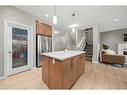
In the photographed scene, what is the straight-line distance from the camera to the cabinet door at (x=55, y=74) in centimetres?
227

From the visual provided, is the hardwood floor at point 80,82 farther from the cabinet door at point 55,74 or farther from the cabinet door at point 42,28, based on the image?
the cabinet door at point 42,28

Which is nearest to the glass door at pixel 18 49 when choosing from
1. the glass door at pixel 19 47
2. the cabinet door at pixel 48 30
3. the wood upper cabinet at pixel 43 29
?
the glass door at pixel 19 47

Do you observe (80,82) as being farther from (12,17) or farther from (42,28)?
(42,28)

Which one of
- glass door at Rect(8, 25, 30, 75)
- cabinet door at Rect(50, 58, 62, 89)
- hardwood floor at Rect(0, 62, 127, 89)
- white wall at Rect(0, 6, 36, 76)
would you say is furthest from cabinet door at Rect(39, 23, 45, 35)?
cabinet door at Rect(50, 58, 62, 89)

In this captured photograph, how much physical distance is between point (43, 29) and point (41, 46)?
2.90ft

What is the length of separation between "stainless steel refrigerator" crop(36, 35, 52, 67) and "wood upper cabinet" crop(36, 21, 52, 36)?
22 centimetres

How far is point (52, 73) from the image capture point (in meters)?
2.58

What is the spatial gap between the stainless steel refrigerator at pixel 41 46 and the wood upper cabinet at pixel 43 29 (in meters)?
0.22

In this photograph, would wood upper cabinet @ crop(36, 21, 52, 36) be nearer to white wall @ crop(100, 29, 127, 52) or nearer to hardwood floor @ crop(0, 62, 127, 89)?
hardwood floor @ crop(0, 62, 127, 89)

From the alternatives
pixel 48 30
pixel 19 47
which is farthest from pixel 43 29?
pixel 19 47

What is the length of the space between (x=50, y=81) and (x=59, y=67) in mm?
617

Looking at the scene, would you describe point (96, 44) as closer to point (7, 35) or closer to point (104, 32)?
point (104, 32)

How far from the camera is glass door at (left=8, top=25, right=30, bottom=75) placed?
373 cm

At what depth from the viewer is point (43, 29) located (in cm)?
530
